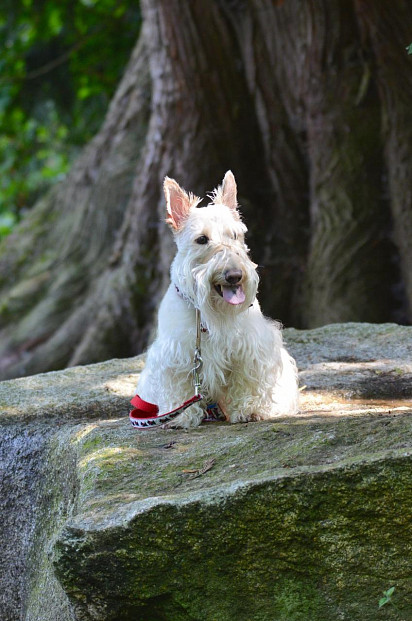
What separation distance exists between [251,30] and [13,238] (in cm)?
454

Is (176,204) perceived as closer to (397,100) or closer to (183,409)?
(183,409)

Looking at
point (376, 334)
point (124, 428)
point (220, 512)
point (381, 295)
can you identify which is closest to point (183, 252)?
point (124, 428)

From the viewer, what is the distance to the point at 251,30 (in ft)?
28.9

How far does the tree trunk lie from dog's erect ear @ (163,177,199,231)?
3.81m

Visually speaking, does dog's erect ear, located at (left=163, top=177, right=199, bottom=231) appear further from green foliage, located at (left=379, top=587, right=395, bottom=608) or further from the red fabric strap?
green foliage, located at (left=379, top=587, right=395, bottom=608)

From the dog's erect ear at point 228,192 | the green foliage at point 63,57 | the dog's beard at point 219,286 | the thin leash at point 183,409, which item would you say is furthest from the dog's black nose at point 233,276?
the green foliage at point 63,57

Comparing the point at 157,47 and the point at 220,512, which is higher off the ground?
the point at 157,47

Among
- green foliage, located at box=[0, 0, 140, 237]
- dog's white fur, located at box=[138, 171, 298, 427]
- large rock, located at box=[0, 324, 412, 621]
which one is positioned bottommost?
large rock, located at box=[0, 324, 412, 621]

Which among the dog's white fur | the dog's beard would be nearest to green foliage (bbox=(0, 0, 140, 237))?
the dog's white fur

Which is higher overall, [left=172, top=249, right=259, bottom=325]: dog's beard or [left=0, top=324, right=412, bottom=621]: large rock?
[left=172, top=249, right=259, bottom=325]: dog's beard

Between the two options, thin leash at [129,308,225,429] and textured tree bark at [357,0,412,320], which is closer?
thin leash at [129,308,225,429]

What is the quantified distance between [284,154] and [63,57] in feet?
16.9

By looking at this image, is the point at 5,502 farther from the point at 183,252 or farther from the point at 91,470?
the point at 183,252

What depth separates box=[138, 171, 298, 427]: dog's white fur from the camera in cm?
443
